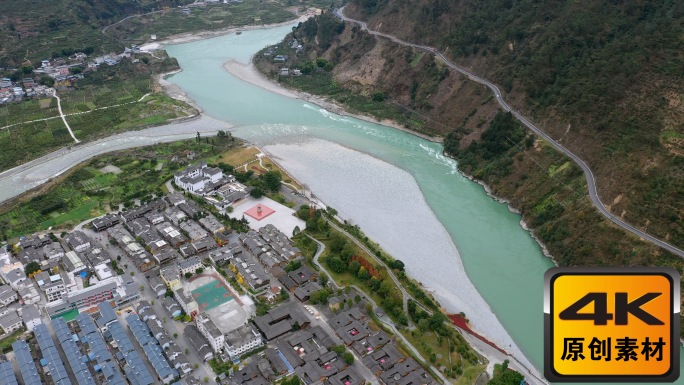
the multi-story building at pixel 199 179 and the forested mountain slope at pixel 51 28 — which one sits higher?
the forested mountain slope at pixel 51 28

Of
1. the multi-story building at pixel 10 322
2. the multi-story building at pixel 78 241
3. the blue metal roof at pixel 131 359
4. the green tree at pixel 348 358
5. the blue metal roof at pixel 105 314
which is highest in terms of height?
the green tree at pixel 348 358

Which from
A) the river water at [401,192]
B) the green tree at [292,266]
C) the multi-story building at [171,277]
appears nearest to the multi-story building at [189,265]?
the multi-story building at [171,277]

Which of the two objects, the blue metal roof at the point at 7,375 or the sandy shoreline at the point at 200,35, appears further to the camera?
the sandy shoreline at the point at 200,35

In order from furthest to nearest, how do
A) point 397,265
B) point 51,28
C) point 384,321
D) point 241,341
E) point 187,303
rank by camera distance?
point 51,28, point 397,265, point 187,303, point 384,321, point 241,341

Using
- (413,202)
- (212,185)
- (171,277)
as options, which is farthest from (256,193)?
(413,202)

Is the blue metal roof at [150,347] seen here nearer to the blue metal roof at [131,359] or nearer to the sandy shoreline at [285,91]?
the blue metal roof at [131,359]

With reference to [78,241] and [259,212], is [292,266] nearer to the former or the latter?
[259,212]
